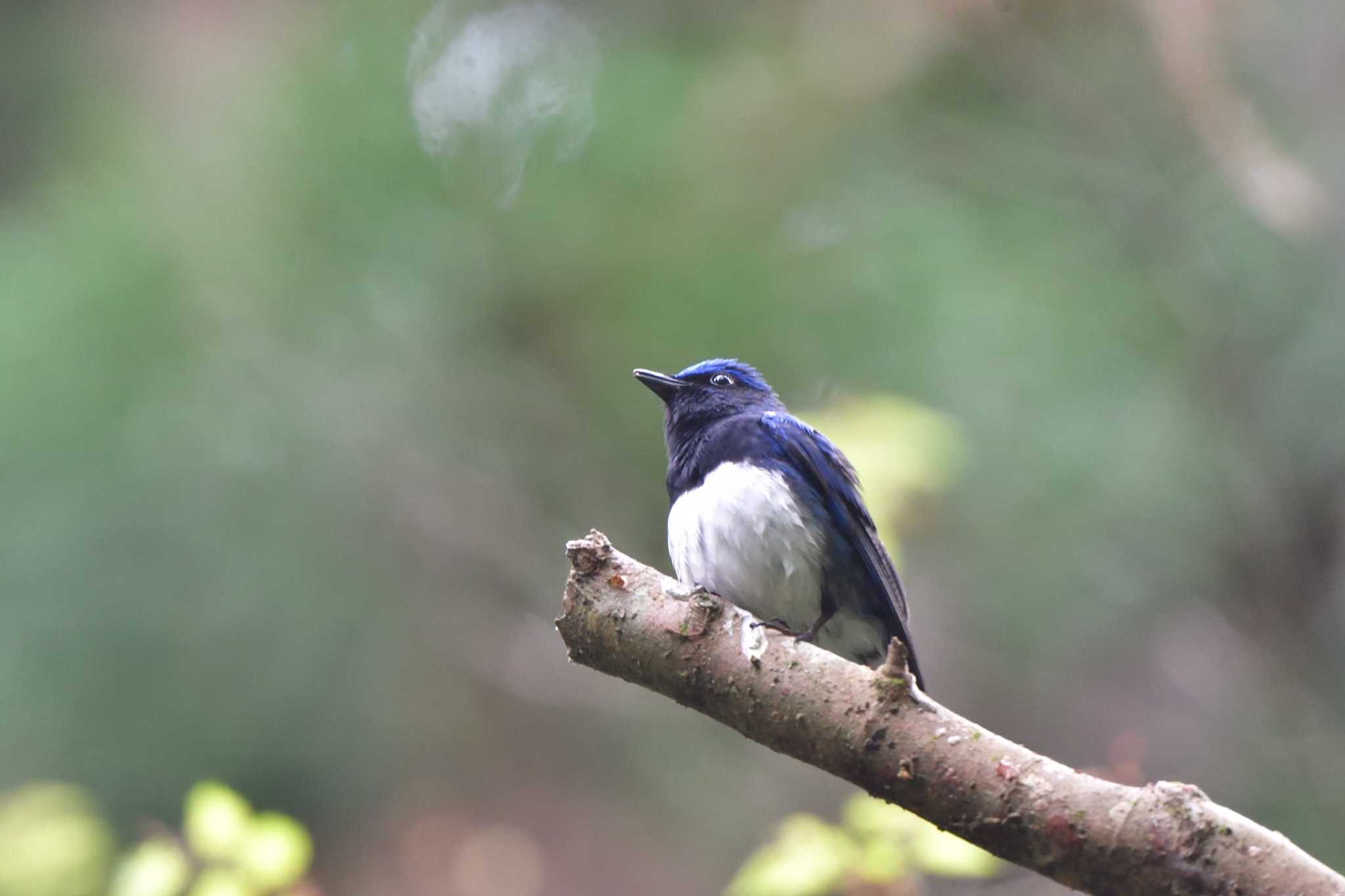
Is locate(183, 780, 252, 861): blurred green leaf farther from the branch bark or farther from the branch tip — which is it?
the branch tip

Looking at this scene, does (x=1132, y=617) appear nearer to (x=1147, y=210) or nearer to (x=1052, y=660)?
(x=1052, y=660)

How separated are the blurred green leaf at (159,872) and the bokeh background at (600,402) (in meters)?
2.48

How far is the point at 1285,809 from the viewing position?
5910mm

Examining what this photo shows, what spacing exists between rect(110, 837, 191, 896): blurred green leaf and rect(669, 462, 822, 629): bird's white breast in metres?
1.49

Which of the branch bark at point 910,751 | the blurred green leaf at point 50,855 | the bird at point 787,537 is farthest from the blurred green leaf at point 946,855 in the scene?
the blurred green leaf at point 50,855

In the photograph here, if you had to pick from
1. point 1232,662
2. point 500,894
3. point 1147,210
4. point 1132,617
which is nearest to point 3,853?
point 500,894

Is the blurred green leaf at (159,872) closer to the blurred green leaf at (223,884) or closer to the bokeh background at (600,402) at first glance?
the blurred green leaf at (223,884)

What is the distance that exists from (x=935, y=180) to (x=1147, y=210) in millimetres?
1098

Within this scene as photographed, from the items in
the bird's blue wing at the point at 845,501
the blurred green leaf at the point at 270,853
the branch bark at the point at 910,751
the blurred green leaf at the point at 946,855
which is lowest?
the blurred green leaf at the point at 270,853

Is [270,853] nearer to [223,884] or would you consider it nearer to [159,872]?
[223,884]

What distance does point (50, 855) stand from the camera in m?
4.13

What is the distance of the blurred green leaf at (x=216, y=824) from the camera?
2979 mm

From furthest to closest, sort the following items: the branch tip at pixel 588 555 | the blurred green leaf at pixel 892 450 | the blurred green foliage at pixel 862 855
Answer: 1. the blurred green leaf at pixel 892 450
2. the blurred green foliage at pixel 862 855
3. the branch tip at pixel 588 555

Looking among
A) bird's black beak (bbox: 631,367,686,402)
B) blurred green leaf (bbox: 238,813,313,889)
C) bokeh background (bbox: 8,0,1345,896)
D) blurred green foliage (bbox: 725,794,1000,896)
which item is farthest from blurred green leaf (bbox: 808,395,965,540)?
blurred green leaf (bbox: 238,813,313,889)
